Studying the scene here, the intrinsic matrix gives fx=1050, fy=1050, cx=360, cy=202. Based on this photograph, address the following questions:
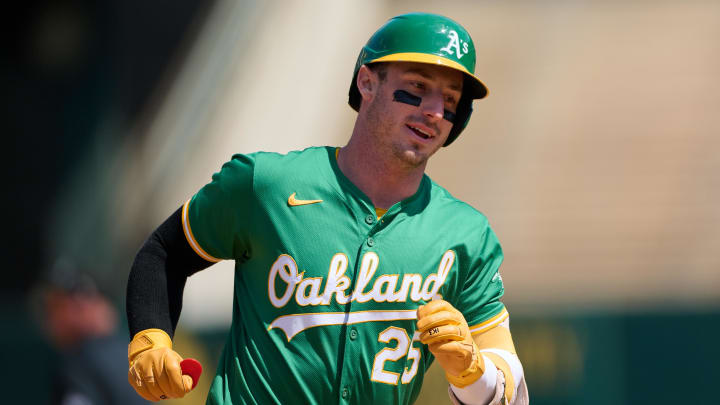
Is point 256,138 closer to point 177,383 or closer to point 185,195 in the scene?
point 185,195

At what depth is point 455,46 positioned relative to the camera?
2.87 m

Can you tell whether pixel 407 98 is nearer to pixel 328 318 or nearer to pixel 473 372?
pixel 328 318

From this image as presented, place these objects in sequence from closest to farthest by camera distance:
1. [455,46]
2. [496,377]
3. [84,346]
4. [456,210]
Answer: [496,377] → [455,46] → [456,210] → [84,346]

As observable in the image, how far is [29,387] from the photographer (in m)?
9.64

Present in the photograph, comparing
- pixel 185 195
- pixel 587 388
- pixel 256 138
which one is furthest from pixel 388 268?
pixel 256 138

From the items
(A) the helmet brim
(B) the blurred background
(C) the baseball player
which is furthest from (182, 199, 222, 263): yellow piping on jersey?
(B) the blurred background

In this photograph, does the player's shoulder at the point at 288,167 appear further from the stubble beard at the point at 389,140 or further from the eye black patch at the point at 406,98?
the eye black patch at the point at 406,98

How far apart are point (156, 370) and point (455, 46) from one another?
117 cm

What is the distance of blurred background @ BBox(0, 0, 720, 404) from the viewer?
27.3 feet

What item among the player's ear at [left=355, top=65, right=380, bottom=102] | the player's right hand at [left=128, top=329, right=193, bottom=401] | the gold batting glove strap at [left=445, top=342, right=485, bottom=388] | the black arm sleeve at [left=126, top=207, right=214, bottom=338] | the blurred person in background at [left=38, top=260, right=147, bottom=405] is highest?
the player's ear at [left=355, top=65, right=380, bottom=102]

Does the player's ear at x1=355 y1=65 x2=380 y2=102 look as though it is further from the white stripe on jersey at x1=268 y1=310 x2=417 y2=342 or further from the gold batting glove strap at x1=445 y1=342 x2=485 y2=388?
the gold batting glove strap at x1=445 y1=342 x2=485 y2=388

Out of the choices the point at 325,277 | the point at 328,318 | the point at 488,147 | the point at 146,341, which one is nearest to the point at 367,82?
the point at 325,277

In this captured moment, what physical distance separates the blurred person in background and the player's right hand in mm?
2511

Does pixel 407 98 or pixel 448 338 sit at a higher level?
pixel 407 98
